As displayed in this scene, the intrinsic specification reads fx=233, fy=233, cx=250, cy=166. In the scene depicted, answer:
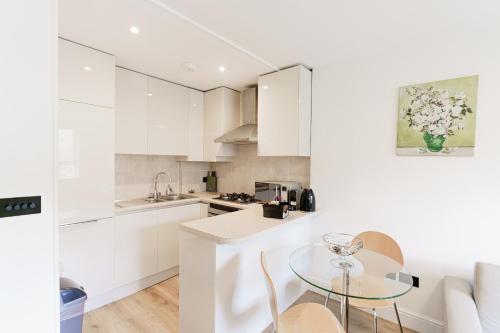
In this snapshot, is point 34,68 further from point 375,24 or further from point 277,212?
point 375,24

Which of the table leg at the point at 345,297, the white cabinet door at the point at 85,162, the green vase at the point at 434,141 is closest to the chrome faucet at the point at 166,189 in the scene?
the white cabinet door at the point at 85,162

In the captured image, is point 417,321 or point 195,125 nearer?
point 417,321

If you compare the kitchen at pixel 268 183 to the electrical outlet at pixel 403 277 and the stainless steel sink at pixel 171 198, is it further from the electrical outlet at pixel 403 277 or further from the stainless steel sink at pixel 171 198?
the stainless steel sink at pixel 171 198

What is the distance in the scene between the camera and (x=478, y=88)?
1703mm

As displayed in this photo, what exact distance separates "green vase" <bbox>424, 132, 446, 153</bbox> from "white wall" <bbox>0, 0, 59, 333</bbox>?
2.46 m

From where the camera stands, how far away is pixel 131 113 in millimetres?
2582

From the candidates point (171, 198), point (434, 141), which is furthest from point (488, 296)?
point (171, 198)

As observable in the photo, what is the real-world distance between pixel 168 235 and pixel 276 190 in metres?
1.35

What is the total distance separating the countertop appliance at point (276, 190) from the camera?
2545 mm

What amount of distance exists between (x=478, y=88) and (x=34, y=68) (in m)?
2.68

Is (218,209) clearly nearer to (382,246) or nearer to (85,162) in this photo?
(85,162)

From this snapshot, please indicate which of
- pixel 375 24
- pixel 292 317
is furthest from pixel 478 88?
pixel 292 317

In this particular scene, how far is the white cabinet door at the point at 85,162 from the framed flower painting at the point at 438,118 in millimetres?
2610

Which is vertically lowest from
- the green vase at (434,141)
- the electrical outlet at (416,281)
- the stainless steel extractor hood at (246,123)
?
the electrical outlet at (416,281)
